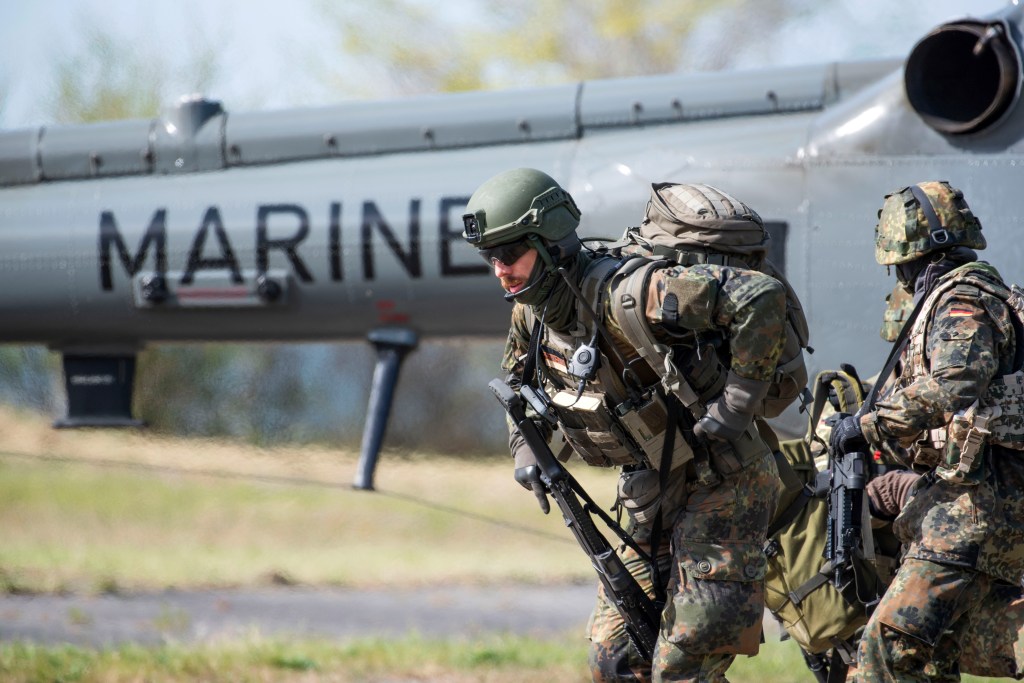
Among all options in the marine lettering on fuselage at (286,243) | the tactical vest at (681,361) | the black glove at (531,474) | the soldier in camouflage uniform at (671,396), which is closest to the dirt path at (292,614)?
the marine lettering on fuselage at (286,243)

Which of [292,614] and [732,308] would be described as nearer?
[732,308]

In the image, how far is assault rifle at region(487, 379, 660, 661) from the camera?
3.62 m

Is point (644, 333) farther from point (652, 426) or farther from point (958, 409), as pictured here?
point (958, 409)

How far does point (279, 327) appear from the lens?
6.86m

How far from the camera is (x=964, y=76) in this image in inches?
217

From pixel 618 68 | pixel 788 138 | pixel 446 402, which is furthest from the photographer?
pixel 618 68

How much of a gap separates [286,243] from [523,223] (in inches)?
137

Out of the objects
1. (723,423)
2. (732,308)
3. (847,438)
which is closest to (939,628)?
(847,438)

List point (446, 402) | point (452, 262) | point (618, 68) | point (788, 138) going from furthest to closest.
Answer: point (618, 68)
point (446, 402)
point (452, 262)
point (788, 138)

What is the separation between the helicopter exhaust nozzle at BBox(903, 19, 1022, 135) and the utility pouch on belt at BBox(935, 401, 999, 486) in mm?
2318

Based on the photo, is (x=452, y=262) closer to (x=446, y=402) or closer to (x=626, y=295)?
(x=446, y=402)

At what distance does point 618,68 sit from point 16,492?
35.9ft

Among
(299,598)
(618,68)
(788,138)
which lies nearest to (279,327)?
(299,598)

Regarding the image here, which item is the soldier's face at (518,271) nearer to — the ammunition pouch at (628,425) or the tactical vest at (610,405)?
the tactical vest at (610,405)
